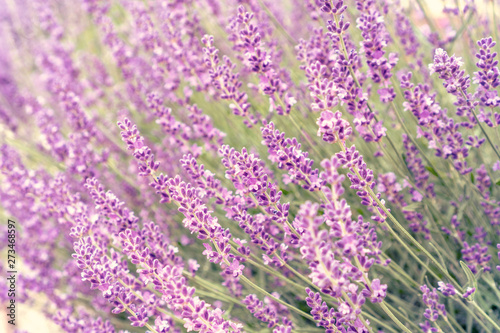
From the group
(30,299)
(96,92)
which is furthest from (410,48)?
(30,299)

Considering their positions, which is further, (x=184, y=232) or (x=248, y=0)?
(x=184, y=232)

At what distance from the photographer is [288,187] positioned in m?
2.31

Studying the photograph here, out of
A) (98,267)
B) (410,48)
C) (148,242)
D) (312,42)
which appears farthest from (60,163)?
(410,48)

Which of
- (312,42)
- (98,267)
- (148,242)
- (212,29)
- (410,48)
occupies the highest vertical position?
(212,29)

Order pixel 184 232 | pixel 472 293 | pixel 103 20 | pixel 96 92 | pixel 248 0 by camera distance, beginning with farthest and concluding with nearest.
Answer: pixel 96 92, pixel 103 20, pixel 184 232, pixel 248 0, pixel 472 293

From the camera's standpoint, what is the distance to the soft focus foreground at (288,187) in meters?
1.23

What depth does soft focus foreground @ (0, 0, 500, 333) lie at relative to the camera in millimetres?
1232

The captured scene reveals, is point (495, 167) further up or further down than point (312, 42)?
further down

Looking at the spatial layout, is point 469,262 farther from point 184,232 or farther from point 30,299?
point 30,299

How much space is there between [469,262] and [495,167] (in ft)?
1.29

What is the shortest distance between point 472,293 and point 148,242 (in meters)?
1.09

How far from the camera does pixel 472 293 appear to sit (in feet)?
4.19

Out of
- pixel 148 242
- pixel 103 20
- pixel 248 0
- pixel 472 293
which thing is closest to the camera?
pixel 472 293

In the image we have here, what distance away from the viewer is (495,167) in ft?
5.61
